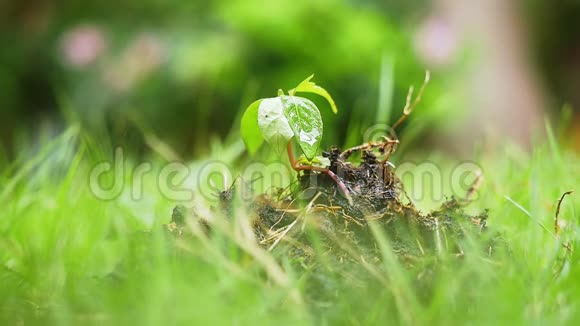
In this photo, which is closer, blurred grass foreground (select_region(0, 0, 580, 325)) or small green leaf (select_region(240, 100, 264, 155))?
blurred grass foreground (select_region(0, 0, 580, 325))

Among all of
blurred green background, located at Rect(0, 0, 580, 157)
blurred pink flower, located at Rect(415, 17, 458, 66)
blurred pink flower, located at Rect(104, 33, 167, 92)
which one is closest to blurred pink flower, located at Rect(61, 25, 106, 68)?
blurred green background, located at Rect(0, 0, 580, 157)

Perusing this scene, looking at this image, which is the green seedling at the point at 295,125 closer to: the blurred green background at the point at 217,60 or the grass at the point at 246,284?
the grass at the point at 246,284

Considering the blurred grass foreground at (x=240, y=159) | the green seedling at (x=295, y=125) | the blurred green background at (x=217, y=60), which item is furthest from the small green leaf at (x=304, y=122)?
the blurred green background at (x=217, y=60)

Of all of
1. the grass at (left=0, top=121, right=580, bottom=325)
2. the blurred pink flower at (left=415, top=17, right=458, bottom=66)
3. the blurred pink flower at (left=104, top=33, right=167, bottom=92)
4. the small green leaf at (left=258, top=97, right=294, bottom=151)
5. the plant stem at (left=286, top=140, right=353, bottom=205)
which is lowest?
the grass at (left=0, top=121, right=580, bottom=325)

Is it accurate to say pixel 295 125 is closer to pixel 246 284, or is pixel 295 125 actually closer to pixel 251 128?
pixel 251 128

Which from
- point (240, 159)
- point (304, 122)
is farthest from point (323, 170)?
point (240, 159)

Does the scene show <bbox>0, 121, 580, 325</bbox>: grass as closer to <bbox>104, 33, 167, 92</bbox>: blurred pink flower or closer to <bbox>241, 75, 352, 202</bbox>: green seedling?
<bbox>241, 75, 352, 202</bbox>: green seedling

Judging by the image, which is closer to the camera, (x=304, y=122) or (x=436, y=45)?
(x=304, y=122)

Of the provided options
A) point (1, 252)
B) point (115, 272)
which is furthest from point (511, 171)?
point (1, 252)
